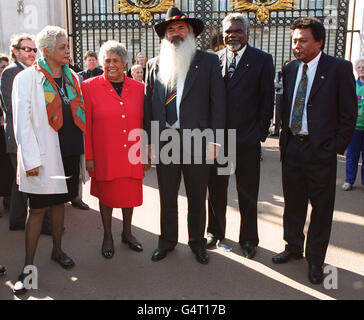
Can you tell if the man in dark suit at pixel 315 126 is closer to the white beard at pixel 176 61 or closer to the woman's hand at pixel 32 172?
the white beard at pixel 176 61

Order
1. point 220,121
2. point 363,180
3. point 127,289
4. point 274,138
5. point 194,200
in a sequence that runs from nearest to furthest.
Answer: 1. point 127,289
2. point 220,121
3. point 194,200
4. point 363,180
5. point 274,138

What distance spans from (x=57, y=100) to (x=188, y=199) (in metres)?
1.39

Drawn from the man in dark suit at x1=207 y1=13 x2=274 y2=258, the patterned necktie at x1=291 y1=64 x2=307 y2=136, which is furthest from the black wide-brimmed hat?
the patterned necktie at x1=291 y1=64 x2=307 y2=136

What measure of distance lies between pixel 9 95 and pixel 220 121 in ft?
6.99

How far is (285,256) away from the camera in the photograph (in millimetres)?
3256

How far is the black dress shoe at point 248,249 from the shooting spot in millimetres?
3321

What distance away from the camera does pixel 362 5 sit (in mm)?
8391

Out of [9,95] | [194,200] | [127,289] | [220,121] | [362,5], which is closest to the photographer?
[127,289]

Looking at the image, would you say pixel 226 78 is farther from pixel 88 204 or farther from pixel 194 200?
pixel 88 204

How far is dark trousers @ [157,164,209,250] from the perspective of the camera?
3234 mm

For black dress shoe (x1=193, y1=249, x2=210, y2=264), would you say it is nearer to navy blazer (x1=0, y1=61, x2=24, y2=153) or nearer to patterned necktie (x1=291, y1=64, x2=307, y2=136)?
patterned necktie (x1=291, y1=64, x2=307, y2=136)

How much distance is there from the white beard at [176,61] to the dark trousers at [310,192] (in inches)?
42.7

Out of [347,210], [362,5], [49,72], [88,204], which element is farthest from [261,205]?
[362,5]

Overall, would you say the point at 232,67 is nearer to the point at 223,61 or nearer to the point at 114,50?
the point at 223,61
